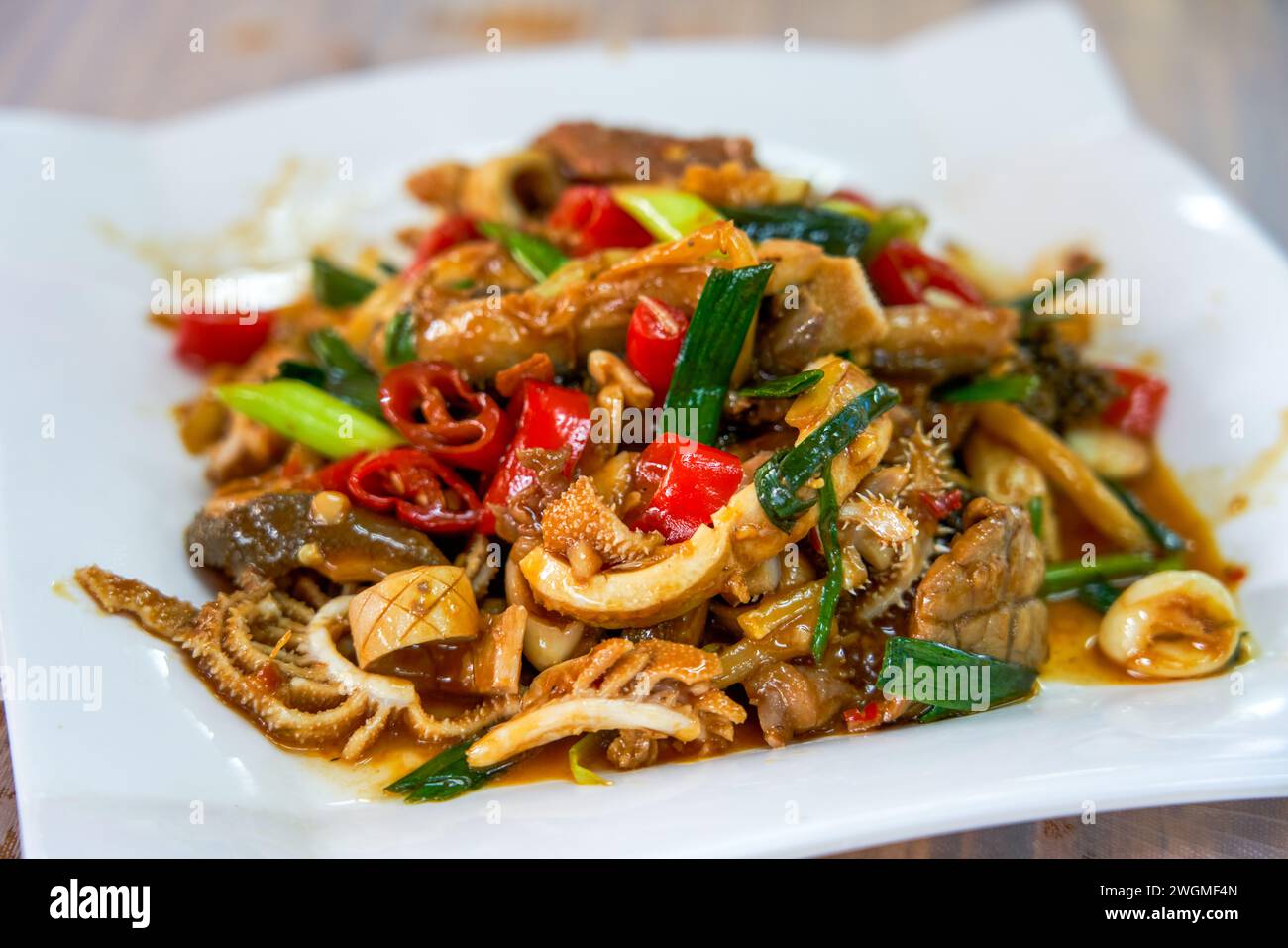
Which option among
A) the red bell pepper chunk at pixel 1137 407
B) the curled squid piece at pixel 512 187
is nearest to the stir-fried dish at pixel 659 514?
the red bell pepper chunk at pixel 1137 407

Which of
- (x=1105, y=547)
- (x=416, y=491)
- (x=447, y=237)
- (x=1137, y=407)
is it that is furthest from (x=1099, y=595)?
(x=447, y=237)

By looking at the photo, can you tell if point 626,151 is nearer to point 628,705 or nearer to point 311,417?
point 311,417

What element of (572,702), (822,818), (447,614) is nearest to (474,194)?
(447,614)

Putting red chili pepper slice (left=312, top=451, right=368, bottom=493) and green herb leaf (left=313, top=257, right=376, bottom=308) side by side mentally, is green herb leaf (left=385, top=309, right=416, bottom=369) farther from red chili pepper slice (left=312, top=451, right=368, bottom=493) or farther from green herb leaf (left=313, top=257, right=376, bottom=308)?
green herb leaf (left=313, top=257, right=376, bottom=308)

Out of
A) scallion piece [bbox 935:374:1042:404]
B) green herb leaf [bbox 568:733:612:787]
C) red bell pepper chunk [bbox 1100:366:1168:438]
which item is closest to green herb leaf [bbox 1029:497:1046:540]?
scallion piece [bbox 935:374:1042:404]

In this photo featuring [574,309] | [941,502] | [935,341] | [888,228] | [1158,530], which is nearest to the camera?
[941,502]

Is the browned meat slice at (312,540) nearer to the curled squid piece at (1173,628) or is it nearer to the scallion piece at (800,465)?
the scallion piece at (800,465)
